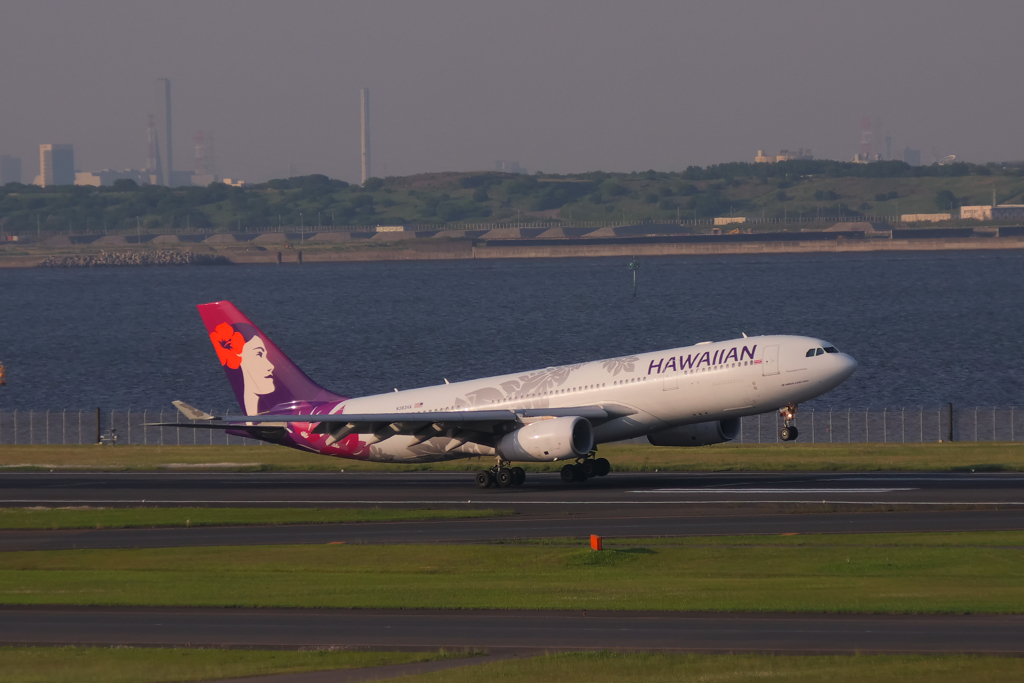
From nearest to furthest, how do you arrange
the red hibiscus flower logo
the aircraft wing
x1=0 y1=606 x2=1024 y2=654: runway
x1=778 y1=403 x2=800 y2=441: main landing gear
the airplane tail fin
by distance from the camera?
1. x1=0 y1=606 x2=1024 y2=654: runway
2. x1=778 y1=403 x2=800 y2=441: main landing gear
3. the aircraft wing
4. the airplane tail fin
5. the red hibiscus flower logo

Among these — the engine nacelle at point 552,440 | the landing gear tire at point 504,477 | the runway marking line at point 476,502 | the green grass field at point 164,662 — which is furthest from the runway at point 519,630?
→ the landing gear tire at point 504,477

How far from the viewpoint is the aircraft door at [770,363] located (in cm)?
4984

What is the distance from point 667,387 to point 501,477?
7.96 meters

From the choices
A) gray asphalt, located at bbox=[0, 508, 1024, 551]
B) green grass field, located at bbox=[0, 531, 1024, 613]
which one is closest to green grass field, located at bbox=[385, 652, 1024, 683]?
green grass field, located at bbox=[0, 531, 1024, 613]

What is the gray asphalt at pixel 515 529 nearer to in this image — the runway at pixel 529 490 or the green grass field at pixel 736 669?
the runway at pixel 529 490

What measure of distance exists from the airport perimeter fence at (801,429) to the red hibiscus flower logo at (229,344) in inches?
658

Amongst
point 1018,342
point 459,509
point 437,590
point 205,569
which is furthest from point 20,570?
point 1018,342

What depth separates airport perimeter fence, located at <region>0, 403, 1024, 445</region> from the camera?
253ft

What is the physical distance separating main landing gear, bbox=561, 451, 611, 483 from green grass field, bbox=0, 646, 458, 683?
100.0 feet

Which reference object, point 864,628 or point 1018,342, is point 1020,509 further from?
point 1018,342

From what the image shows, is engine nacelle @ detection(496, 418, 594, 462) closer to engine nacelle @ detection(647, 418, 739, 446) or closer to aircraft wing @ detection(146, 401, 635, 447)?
aircraft wing @ detection(146, 401, 635, 447)

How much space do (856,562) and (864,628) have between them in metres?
8.10

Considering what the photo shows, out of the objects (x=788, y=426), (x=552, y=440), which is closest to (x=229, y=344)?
(x=552, y=440)

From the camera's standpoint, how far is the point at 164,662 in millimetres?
23922
